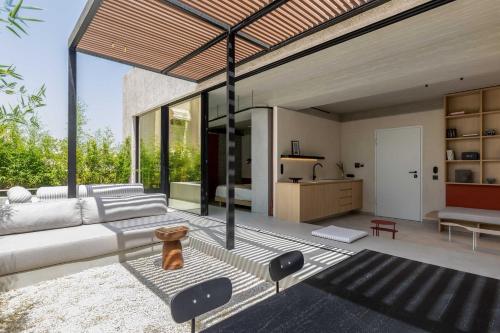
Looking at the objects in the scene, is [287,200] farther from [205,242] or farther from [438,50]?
[438,50]

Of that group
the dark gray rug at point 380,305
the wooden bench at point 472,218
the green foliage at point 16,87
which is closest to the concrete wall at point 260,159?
the wooden bench at point 472,218

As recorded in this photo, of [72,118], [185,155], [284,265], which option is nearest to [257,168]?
[185,155]

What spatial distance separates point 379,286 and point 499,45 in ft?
10.5

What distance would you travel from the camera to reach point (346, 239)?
3.34 m

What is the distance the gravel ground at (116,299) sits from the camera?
Result: 1969mm

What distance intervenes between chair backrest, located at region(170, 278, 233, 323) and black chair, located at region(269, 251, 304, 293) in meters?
0.29

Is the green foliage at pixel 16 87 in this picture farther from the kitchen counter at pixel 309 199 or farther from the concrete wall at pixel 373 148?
the concrete wall at pixel 373 148

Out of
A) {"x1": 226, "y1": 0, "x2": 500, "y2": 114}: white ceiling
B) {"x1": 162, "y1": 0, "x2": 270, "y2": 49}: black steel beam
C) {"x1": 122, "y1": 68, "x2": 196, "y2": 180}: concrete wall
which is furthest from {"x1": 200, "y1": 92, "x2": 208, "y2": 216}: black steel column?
{"x1": 162, "y1": 0, "x2": 270, "y2": 49}: black steel beam

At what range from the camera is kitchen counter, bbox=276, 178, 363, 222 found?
16.3 ft

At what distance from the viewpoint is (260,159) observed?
564 centimetres

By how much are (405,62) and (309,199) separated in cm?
284

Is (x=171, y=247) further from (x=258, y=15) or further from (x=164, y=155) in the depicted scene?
(x=164, y=155)

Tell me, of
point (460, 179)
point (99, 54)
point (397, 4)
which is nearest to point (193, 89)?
point (99, 54)

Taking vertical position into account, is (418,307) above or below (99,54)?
below
